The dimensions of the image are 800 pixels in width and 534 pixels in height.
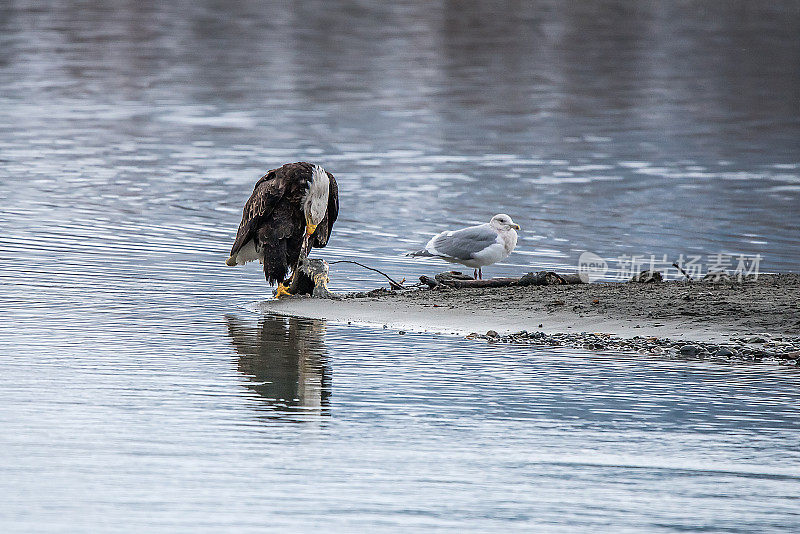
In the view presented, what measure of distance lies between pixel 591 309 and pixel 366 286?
2676mm

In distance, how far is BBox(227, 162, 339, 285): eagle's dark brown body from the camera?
1223 centimetres

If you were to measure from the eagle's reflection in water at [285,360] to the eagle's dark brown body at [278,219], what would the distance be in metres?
0.80

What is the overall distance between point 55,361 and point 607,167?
47.9ft

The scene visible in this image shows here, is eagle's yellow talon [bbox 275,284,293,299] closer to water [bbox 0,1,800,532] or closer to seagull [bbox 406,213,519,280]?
water [bbox 0,1,800,532]

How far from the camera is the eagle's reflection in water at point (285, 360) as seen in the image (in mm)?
8430

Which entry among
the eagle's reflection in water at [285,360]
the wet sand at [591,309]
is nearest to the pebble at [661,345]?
the wet sand at [591,309]

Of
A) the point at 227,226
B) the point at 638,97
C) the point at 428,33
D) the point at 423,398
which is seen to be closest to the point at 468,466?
the point at 423,398

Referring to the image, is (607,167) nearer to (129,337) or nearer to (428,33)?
(129,337)

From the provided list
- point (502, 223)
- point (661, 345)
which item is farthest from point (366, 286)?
point (661, 345)

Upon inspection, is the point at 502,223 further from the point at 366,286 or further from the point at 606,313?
the point at 606,313

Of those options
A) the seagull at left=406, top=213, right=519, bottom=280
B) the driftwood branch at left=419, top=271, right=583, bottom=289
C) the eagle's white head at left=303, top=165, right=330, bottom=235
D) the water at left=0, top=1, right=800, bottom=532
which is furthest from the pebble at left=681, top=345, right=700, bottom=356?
the eagle's white head at left=303, top=165, right=330, bottom=235

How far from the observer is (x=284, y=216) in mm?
12305

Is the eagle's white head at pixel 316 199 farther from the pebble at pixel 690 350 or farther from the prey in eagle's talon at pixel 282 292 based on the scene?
the pebble at pixel 690 350

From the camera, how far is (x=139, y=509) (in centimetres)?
622
